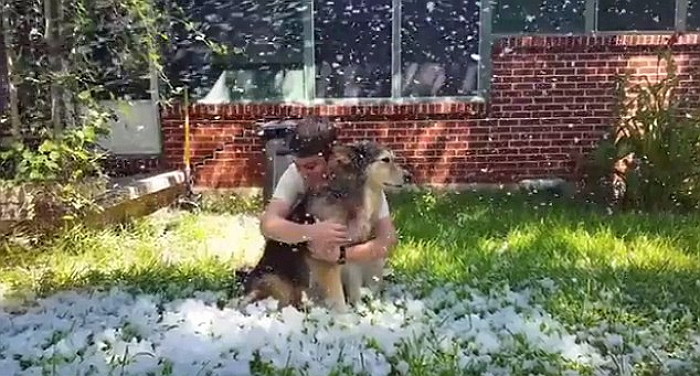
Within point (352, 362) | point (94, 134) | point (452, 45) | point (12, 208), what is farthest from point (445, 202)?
point (352, 362)

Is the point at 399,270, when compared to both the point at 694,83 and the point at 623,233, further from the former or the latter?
the point at 694,83

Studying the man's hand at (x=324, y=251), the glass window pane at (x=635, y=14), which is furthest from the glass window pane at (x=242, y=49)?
the man's hand at (x=324, y=251)

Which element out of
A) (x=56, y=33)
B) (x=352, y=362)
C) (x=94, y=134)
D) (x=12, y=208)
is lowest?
(x=352, y=362)

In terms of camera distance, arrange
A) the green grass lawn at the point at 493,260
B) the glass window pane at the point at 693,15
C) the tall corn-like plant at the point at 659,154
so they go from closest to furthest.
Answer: the green grass lawn at the point at 493,260
the tall corn-like plant at the point at 659,154
the glass window pane at the point at 693,15

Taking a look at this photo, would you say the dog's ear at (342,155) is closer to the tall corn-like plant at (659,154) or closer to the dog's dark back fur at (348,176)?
the dog's dark back fur at (348,176)

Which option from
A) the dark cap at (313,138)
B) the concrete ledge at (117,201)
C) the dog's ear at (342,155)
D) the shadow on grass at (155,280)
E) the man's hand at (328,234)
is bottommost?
the shadow on grass at (155,280)

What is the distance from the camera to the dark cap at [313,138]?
328 centimetres

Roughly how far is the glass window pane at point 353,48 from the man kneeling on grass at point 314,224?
3866 mm

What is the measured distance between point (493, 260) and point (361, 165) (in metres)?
1.63

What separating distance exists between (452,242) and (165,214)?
2150mm

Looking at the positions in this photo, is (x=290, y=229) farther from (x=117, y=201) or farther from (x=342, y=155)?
(x=117, y=201)

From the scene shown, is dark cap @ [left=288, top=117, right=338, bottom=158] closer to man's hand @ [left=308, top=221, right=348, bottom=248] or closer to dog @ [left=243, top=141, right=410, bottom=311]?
dog @ [left=243, top=141, right=410, bottom=311]

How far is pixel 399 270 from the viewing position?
4.41m

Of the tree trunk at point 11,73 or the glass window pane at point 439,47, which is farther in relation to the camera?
the glass window pane at point 439,47
